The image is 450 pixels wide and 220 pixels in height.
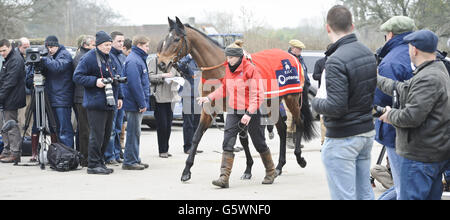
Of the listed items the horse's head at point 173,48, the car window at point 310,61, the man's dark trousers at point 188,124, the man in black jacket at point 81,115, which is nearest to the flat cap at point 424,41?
the horse's head at point 173,48

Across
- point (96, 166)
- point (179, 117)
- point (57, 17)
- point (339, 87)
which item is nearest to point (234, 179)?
point (96, 166)

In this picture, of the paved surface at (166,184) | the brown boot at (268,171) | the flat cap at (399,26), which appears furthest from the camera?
the brown boot at (268,171)

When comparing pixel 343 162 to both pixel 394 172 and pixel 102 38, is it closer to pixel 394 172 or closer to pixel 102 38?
pixel 394 172

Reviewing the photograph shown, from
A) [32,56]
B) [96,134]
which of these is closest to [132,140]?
[96,134]

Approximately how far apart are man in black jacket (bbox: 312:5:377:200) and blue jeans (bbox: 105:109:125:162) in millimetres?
5719

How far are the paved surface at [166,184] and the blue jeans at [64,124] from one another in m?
0.65

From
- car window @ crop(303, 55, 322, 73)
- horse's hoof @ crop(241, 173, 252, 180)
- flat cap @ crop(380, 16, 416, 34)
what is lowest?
horse's hoof @ crop(241, 173, 252, 180)

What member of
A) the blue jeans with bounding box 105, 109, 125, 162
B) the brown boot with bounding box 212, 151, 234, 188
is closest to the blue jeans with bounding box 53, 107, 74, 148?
the blue jeans with bounding box 105, 109, 125, 162

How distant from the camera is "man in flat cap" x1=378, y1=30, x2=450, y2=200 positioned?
4.61m

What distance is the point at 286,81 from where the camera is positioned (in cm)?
923

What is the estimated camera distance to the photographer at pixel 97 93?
28.8ft

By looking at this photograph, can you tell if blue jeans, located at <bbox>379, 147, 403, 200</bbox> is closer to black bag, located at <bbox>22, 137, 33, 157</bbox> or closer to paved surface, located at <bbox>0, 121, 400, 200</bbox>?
paved surface, located at <bbox>0, 121, 400, 200</bbox>

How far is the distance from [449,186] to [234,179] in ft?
9.70

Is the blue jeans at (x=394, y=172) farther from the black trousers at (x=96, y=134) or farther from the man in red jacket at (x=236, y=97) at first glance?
the black trousers at (x=96, y=134)
